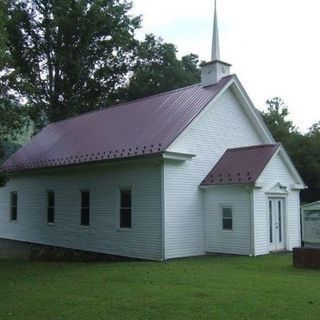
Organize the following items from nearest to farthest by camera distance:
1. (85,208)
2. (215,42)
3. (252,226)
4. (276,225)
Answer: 1. (252,226)
2. (276,225)
3. (85,208)
4. (215,42)

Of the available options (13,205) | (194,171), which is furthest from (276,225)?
(13,205)

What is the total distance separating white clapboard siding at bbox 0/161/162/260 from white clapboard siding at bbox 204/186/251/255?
7.46ft

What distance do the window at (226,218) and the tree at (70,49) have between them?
77.6ft

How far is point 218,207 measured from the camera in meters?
19.8

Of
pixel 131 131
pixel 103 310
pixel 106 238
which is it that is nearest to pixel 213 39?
A: pixel 131 131

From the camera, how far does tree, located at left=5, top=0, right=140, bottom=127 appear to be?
40406 mm

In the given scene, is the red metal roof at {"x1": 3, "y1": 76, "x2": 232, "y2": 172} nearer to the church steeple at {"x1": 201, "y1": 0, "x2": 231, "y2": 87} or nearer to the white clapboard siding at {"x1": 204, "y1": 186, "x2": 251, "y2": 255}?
the church steeple at {"x1": 201, "y1": 0, "x2": 231, "y2": 87}

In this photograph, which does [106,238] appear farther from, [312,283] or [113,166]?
[312,283]

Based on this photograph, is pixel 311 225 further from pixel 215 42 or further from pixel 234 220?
pixel 215 42

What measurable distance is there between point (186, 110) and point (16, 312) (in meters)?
13.2

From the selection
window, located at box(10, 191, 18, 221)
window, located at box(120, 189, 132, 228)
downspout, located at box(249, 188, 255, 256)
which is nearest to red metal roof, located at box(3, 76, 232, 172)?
window, located at box(120, 189, 132, 228)

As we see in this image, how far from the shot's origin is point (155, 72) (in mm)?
43344

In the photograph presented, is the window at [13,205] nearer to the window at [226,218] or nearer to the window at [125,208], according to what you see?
the window at [125,208]

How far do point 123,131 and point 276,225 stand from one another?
24.5ft
